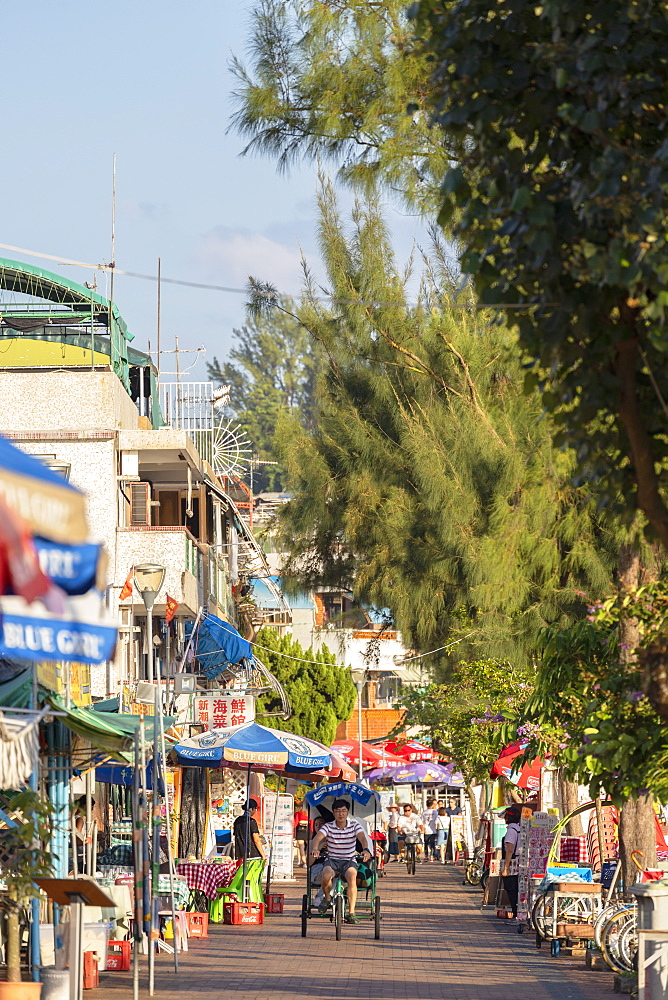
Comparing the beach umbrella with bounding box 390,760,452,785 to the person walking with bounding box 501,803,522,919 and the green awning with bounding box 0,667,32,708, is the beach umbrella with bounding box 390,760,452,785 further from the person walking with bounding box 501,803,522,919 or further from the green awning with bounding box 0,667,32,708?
the green awning with bounding box 0,667,32,708

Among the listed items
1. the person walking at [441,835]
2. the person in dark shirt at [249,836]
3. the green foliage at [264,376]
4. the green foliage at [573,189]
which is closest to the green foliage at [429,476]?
the person in dark shirt at [249,836]

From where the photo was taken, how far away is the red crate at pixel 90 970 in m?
13.0

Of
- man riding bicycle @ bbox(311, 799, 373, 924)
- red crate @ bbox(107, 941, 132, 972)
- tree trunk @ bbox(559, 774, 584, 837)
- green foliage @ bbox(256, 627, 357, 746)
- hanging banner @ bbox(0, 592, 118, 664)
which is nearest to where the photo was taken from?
hanging banner @ bbox(0, 592, 118, 664)

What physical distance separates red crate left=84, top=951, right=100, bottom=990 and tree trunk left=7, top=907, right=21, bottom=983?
6.89ft

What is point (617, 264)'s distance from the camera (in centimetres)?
547

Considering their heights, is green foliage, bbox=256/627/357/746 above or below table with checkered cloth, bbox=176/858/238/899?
above

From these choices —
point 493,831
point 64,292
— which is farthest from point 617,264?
point 64,292

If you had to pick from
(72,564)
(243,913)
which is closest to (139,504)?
(243,913)

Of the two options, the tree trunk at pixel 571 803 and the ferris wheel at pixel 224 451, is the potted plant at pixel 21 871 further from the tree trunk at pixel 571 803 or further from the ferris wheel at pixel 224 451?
the ferris wheel at pixel 224 451

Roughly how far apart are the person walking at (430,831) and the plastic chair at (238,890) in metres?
26.3

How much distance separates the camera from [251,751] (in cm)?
2017

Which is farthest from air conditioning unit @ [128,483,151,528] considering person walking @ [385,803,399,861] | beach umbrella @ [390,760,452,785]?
beach umbrella @ [390,760,452,785]

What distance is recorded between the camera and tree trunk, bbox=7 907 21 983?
10562 mm

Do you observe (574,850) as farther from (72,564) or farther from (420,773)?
(420,773)
